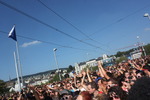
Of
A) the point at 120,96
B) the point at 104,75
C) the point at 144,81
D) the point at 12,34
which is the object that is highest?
the point at 12,34

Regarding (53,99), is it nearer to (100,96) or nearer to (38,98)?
(38,98)

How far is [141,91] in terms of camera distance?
1.59 m

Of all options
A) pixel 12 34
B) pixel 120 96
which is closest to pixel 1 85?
pixel 12 34

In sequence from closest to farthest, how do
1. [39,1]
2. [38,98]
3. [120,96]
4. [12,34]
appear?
[120,96]
[38,98]
[39,1]
[12,34]

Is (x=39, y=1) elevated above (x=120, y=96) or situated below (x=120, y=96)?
above

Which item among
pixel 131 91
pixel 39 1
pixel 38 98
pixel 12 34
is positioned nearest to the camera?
pixel 131 91

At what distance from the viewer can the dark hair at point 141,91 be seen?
1.55 meters

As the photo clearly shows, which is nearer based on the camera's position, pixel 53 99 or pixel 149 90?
pixel 149 90

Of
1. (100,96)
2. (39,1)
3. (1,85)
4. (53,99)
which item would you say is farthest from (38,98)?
→ (1,85)

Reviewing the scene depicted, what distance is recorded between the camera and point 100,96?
3072 mm

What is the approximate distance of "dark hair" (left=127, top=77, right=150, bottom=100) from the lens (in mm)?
1555

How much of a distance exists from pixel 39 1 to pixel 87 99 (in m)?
5.87

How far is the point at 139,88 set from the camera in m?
1.62

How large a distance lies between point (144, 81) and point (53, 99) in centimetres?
Answer: 539
